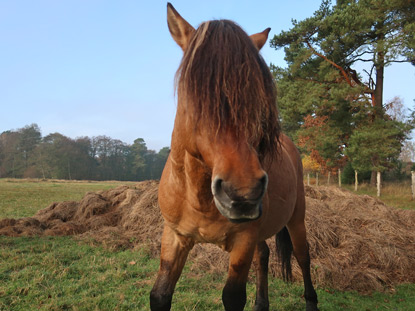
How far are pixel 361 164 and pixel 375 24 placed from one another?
807cm

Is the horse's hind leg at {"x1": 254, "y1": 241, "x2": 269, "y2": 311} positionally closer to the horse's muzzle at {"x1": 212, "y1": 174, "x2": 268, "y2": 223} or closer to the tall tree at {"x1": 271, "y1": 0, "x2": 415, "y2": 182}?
the horse's muzzle at {"x1": 212, "y1": 174, "x2": 268, "y2": 223}

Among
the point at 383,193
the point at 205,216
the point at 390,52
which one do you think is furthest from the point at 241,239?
the point at 383,193

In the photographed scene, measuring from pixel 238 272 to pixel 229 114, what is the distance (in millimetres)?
1362

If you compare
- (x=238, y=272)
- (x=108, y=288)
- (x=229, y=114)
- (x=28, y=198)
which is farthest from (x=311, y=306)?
(x=28, y=198)

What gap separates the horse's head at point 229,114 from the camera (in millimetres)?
1296

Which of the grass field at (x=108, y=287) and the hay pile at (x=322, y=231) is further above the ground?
the hay pile at (x=322, y=231)

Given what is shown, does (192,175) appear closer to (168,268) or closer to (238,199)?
(238,199)

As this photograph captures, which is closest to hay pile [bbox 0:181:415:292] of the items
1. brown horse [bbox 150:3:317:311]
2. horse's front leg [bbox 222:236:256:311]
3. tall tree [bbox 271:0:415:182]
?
horse's front leg [bbox 222:236:256:311]

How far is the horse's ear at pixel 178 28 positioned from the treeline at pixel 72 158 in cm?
5502

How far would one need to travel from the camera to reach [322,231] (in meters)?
5.71

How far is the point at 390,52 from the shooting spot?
14.4m

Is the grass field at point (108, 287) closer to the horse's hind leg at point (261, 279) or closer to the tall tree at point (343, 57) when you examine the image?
the horse's hind leg at point (261, 279)

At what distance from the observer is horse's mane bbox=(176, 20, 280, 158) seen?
4.61ft

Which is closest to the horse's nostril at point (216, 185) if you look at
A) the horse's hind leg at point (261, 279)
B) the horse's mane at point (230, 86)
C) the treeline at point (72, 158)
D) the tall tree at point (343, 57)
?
the horse's mane at point (230, 86)
